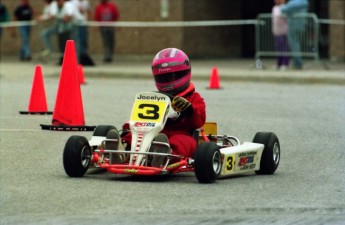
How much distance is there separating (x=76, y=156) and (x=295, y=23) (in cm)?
1720

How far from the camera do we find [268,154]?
10.4 m

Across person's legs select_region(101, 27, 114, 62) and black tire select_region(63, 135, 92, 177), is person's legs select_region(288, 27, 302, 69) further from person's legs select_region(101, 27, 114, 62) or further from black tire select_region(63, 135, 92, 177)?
black tire select_region(63, 135, 92, 177)

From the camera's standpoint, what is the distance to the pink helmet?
1015 centimetres

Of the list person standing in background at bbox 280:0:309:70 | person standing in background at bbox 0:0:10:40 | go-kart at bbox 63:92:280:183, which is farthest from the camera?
person standing in background at bbox 0:0:10:40

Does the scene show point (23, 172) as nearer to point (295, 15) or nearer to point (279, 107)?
point (279, 107)

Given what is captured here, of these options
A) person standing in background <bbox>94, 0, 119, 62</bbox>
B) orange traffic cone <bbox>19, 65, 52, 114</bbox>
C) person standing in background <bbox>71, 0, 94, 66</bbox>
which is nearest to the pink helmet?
orange traffic cone <bbox>19, 65, 52, 114</bbox>

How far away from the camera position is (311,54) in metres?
26.8

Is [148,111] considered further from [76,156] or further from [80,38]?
[80,38]

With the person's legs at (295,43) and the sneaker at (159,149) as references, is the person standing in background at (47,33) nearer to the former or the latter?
the person's legs at (295,43)

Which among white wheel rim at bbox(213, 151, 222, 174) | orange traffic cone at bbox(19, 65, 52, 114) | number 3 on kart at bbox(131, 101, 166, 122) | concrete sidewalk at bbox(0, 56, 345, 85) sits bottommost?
concrete sidewalk at bbox(0, 56, 345, 85)

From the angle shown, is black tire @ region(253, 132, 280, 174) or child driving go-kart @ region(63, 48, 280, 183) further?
black tire @ region(253, 132, 280, 174)

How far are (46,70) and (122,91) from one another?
6.24 metres

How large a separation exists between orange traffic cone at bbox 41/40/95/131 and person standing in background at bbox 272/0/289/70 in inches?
503

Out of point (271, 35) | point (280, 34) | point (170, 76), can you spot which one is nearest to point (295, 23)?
point (280, 34)
